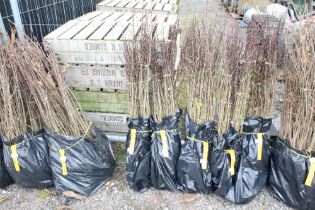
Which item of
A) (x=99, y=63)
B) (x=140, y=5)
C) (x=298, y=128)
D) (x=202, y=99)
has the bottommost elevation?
(x=298, y=128)

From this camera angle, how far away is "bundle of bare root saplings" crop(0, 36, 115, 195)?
8.20 ft

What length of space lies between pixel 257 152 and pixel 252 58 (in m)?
0.81

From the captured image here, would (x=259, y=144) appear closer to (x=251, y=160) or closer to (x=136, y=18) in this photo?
(x=251, y=160)

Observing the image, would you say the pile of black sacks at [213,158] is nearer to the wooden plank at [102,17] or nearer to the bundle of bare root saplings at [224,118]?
the bundle of bare root saplings at [224,118]

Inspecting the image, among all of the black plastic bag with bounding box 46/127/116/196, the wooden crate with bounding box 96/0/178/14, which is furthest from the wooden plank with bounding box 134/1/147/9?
the black plastic bag with bounding box 46/127/116/196

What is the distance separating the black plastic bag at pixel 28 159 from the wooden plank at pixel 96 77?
24.2 inches

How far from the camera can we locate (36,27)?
12.0 feet

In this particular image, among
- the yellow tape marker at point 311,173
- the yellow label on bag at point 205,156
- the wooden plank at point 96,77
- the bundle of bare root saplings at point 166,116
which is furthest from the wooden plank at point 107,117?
the yellow tape marker at point 311,173

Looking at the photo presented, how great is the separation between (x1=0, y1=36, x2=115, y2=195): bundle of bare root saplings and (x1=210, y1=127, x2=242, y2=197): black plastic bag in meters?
1.03

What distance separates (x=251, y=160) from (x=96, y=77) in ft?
5.47

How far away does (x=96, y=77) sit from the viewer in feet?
9.82

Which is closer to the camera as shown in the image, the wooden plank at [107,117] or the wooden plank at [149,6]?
the wooden plank at [107,117]

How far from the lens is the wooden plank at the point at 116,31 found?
2.86 metres

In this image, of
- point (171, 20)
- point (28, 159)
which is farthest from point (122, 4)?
point (28, 159)
